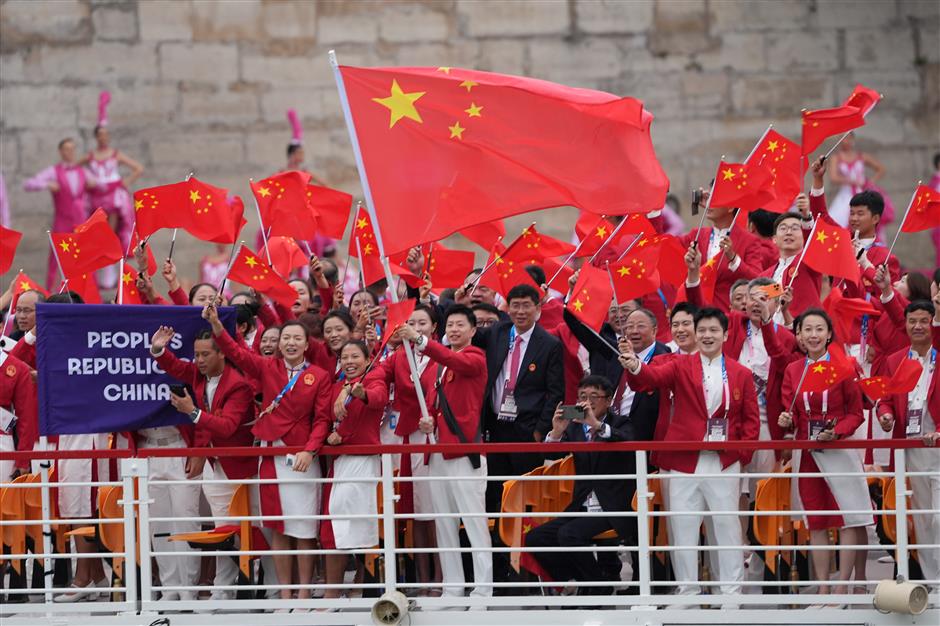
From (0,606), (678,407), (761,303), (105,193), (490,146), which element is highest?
(105,193)

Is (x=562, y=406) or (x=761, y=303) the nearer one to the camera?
(x=562, y=406)

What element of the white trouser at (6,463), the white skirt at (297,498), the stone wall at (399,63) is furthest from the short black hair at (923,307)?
the stone wall at (399,63)

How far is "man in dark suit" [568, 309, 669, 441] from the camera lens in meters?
11.7

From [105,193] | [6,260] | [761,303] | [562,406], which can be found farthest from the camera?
[105,193]

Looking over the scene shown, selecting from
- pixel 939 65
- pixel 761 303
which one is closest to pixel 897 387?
pixel 761 303

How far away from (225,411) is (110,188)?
841cm

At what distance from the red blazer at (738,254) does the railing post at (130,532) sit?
4732 mm

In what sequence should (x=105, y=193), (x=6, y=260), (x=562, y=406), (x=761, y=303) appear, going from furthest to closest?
(x=105, y=193) < (x=6, y=260) < (x=761, y=303) < (x=562, y=406)

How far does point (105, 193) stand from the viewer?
64.7ft

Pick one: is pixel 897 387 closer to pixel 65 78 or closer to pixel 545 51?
pixel 545 51

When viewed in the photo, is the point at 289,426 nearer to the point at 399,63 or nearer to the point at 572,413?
the point at 572,413

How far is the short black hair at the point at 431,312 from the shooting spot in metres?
12.5

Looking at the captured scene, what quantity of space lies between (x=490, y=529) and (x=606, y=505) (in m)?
0.96

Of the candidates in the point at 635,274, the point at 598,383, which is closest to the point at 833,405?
the point at 598,383
